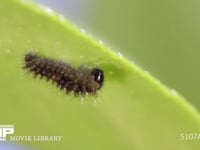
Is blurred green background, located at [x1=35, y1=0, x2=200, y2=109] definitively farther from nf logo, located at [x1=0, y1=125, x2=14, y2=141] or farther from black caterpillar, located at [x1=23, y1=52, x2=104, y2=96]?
nf logo, located at [x1=0, y1=125, x2=14, y2=141]

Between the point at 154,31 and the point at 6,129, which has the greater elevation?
the point at 154,31

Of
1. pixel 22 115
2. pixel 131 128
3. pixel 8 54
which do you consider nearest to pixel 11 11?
pixel 8 54
